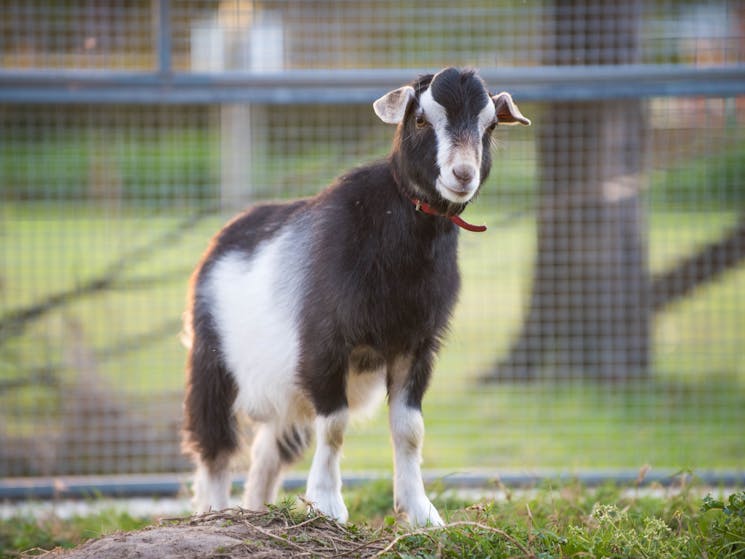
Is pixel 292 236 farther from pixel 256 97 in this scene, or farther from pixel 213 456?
pixel 256 97

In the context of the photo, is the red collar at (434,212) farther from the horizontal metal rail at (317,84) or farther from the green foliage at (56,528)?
the green foliage at (56,528)

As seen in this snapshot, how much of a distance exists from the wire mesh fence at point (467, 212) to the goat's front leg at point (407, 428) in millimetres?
2696

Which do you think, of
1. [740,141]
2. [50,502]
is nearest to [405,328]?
[50,502]

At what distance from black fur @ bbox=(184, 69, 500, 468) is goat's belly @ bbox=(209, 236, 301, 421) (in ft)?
0.58

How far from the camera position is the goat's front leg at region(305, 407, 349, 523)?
4.24m

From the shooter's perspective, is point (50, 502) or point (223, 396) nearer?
point (223, 396)

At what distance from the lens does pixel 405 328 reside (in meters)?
4.20

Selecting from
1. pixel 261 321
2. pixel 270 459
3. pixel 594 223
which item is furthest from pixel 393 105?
pixel 594 223

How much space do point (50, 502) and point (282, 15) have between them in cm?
387

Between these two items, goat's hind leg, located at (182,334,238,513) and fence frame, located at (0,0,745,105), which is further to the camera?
fence frame, located at (0,0,745,105)

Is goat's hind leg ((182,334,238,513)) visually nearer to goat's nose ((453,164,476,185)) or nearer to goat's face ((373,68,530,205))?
goat's face ((373,68,530,205))

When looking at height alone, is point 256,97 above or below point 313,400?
above

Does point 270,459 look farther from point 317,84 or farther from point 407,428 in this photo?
point 317,84

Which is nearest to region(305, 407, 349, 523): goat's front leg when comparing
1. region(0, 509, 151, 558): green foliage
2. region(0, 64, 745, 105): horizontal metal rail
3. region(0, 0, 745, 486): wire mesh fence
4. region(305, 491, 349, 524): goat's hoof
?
region(305, 491, 349, 524): goat's hoof
